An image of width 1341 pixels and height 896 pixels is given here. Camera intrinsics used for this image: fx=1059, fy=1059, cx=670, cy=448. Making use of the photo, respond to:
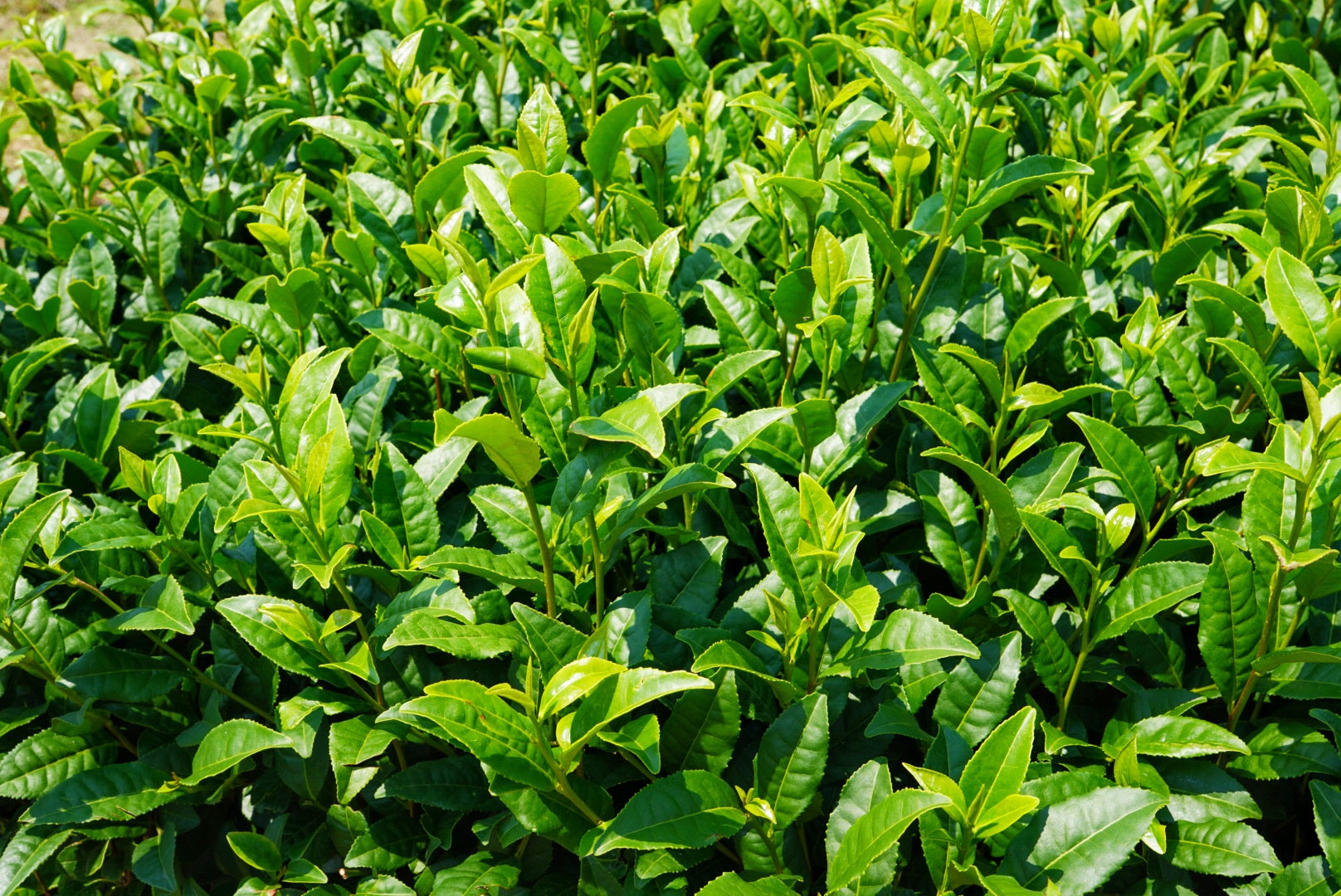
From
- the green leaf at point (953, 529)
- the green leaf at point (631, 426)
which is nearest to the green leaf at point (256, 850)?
the green leaf at point (631, 426)

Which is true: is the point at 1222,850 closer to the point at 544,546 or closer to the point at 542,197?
the point at 544,546

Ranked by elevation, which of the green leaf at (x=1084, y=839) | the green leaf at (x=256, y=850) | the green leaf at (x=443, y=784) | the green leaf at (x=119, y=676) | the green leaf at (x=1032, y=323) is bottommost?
the green leaf at (x=256, y=850)

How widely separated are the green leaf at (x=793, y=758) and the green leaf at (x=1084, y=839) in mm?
355

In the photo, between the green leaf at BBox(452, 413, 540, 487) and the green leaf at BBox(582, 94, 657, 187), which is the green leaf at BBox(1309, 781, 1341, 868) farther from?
the green leaf at BBox(582, 94, 657, 187)

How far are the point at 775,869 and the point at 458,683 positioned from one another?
680 millimetres

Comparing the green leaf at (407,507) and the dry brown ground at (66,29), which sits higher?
the dry brown ground at (66,29)

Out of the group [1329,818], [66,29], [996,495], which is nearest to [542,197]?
[996,495]

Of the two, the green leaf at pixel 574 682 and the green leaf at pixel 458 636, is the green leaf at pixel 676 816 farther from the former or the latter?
the green leaf at pixel 458 636

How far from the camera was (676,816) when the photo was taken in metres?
1.80

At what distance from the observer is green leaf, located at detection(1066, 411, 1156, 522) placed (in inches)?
82.8

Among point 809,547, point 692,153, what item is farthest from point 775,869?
point 692,153

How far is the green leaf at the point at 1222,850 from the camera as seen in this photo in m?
1.87

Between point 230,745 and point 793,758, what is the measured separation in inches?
45.4

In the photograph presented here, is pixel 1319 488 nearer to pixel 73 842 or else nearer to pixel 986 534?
pixel 986 534
